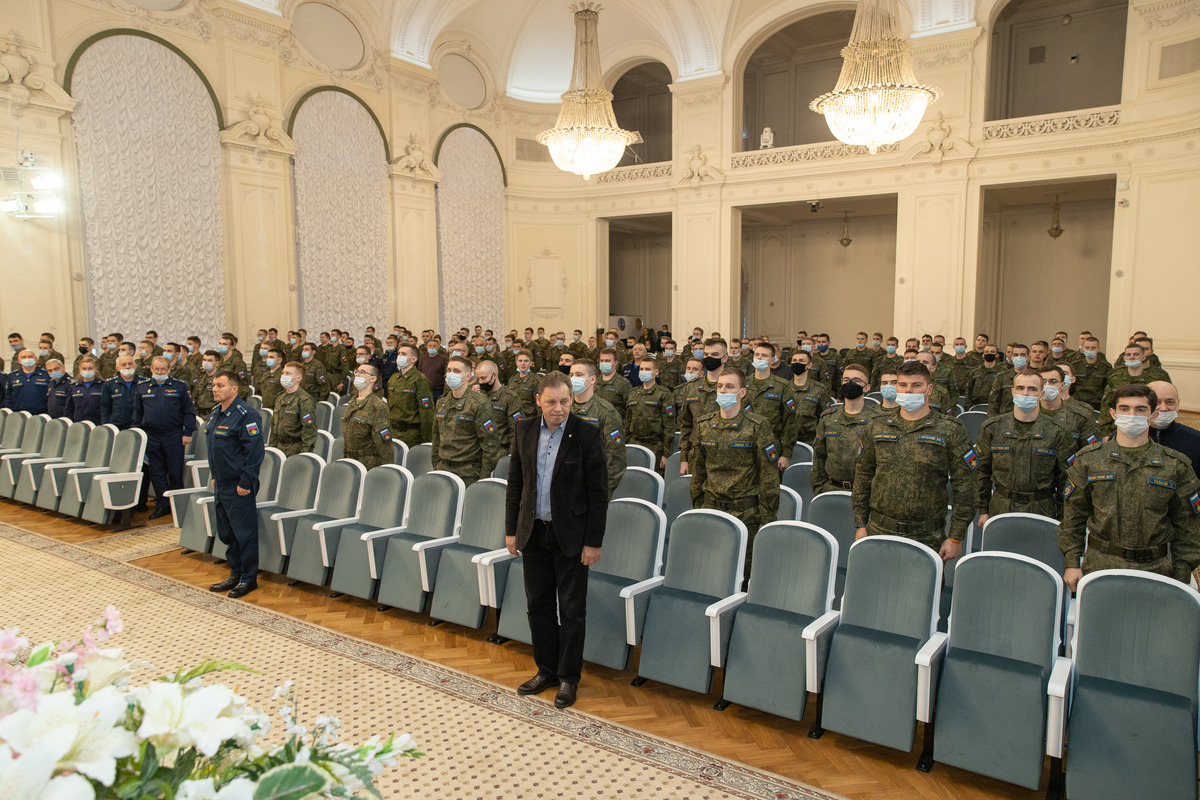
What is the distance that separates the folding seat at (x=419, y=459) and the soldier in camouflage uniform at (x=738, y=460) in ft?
8.69

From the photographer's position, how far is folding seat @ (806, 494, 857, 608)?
4363 mm

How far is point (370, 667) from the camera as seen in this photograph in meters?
4.12

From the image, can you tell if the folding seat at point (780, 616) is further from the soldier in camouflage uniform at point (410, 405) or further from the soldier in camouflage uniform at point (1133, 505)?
the soldier in camouflage uniform at point (410, 405)

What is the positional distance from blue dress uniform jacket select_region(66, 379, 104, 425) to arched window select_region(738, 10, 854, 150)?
1490cm

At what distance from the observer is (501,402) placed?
6.27 metres

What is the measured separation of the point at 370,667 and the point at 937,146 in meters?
14.1

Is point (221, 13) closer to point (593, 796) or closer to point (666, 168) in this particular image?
point (666, 168)

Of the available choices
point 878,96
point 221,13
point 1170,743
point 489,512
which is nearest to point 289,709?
point 1170,743

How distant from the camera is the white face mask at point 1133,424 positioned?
332 cm

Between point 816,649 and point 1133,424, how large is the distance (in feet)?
5.61

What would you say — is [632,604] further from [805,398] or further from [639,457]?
[805,398]

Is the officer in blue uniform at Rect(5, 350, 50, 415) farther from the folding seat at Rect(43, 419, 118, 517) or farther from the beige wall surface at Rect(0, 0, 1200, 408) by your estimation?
the beige wall surface at Rect(0, 0, 1200, 408)

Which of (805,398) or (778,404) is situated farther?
(805,398)

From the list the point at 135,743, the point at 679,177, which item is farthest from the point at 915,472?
the point at 679,177
